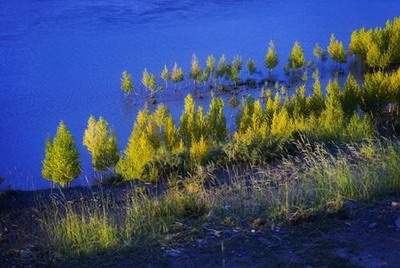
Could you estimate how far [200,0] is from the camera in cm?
3838

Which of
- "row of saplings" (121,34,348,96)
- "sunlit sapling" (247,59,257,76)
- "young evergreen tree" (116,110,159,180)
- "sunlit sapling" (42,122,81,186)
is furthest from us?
"sunlit sapling" (247,59,257,76)

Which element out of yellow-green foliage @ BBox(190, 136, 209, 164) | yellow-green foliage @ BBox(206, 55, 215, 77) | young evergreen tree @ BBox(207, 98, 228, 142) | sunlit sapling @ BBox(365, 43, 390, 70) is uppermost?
yellow-green foliage @ BBox(206, 55, 215, 77)

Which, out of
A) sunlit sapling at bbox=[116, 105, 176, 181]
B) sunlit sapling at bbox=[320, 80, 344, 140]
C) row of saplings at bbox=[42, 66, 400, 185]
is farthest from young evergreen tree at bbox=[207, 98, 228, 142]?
sunlit sapling at bbox=[320, 80, 344, 140]

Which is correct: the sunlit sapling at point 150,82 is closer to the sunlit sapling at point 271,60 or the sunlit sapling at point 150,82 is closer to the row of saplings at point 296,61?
the row of saplings at point 296,61

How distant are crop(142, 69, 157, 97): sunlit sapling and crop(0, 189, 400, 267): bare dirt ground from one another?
15.9m

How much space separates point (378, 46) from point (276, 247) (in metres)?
20.1

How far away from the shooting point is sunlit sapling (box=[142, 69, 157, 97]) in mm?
20375

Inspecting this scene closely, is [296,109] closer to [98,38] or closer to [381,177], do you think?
[381,177]

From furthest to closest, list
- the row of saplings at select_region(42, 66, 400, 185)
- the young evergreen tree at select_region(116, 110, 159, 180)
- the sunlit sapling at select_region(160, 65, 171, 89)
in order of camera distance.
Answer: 1. the sunlit sapling at select_region(160, 65, 171, 89)
2. the young evergreen tree at select_region(116, 110, 159, 180)
3. the row of saplings at select_region(42, 66, 400, 185)

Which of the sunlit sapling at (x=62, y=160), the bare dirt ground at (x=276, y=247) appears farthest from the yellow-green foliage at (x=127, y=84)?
the bare dirt ground at (x=276, y=247)

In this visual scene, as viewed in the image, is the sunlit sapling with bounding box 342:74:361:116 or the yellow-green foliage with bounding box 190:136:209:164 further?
the sunlit sapling with bounding box 342:74:361:116

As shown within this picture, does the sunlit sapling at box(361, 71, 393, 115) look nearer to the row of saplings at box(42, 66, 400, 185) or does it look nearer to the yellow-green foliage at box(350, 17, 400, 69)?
the row of saplings at box(42, 66, 400, 185)

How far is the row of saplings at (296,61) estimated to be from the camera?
21.4m

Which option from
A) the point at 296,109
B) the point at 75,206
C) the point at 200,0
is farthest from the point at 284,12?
the point at 75,206
